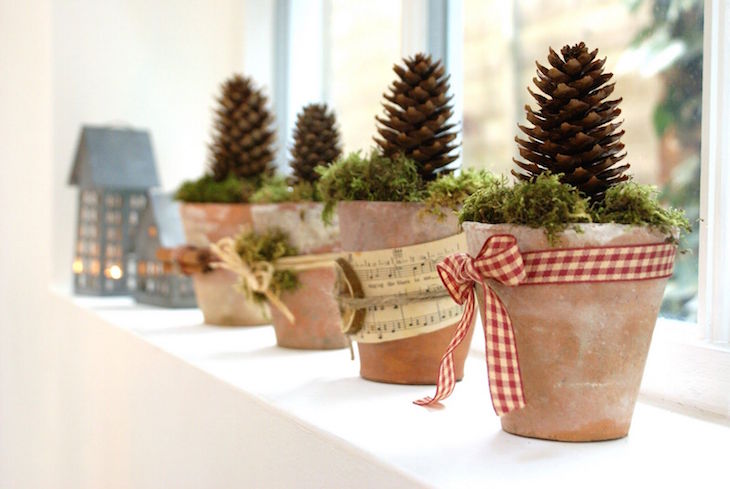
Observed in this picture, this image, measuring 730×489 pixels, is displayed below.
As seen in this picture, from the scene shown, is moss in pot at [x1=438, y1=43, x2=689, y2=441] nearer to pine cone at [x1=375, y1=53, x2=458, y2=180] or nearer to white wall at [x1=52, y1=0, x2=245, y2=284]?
pine cone at [x1=375, y1=53, x2=458, y2=180]

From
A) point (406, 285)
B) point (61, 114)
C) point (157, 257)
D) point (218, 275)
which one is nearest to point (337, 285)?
point (406, 285)

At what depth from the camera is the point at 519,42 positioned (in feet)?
3.71

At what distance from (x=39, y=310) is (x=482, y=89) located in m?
1.19

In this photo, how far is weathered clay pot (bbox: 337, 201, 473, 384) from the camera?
0.84 metres

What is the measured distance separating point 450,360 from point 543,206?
0.56 feet

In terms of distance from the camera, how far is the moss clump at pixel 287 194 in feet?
3.54

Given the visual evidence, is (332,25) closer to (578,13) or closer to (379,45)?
(379,45)

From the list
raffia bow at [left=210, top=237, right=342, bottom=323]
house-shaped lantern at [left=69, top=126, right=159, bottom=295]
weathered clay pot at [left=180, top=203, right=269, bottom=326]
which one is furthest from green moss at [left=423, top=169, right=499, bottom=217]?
house-shaped lantern at [left=69, top=126, right=159, bottom=295]

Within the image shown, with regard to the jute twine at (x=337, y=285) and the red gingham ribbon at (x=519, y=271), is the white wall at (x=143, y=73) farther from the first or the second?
the red gingham ribbon at (x=519, y=271)

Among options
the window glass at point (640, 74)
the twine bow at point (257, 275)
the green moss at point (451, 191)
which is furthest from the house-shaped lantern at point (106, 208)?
the green moss at point (451, 191)

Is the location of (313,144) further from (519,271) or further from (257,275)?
(519,271)

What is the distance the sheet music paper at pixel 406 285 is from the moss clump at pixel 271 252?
0.22 meters

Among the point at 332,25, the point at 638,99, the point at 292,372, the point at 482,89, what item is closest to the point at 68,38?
the point at 332,25

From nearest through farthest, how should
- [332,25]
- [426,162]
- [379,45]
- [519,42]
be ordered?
[426,162] → [519,42] → [379,45] → [332,25]
